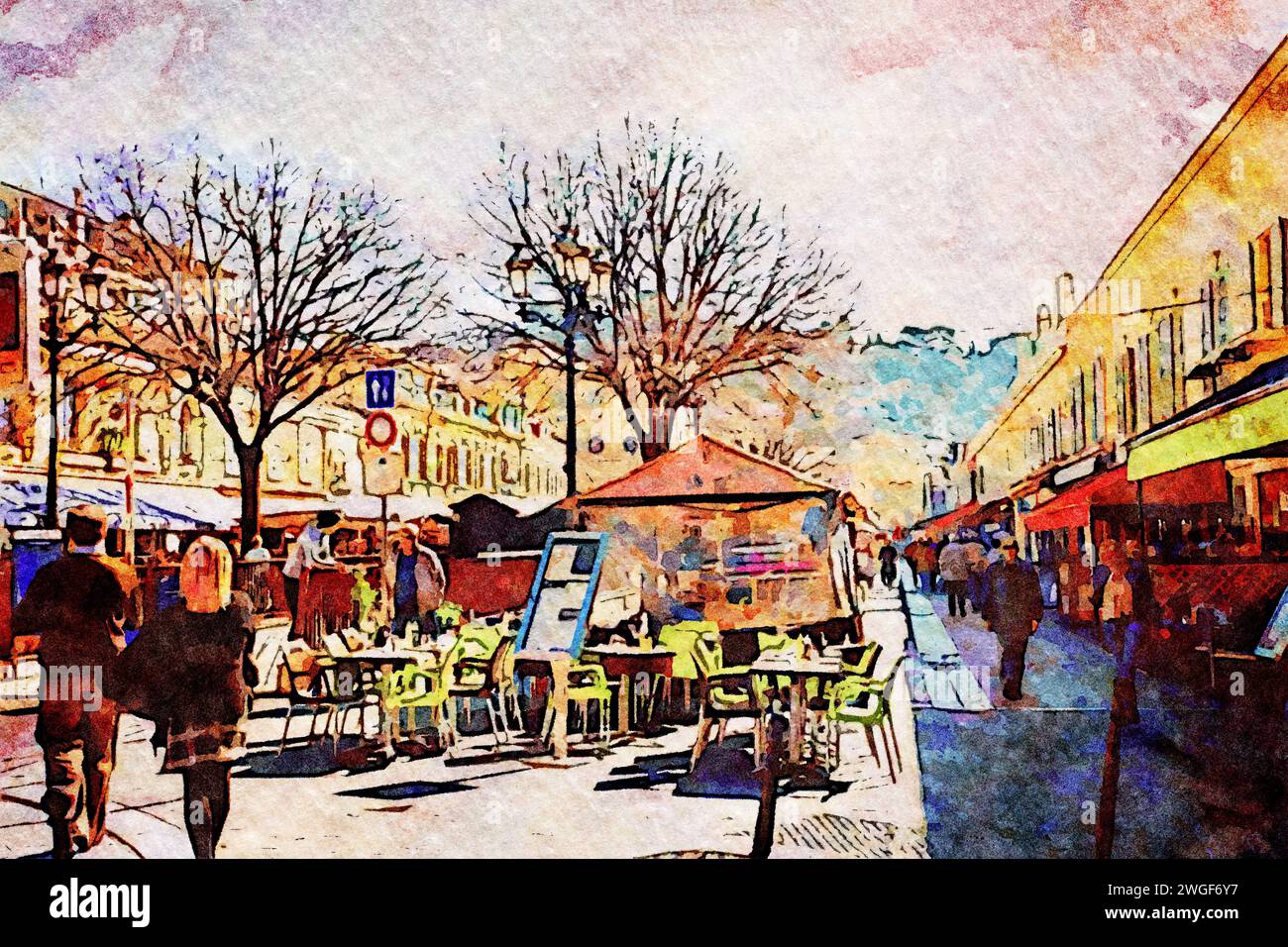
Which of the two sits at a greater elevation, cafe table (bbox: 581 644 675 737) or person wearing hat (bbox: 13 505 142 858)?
person wearing hat (bbox: 13 505 142 858)

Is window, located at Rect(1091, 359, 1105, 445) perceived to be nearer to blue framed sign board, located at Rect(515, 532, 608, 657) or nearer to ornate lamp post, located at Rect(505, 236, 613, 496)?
ornate lamp post, located at Rect(505, 236, 613, 496)

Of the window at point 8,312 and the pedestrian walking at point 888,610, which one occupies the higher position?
the window at point 8,312

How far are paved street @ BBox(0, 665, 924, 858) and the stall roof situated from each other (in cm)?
238

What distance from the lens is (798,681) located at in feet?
22.9

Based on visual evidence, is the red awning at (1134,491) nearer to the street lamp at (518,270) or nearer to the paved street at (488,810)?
the paved street at (488,810)

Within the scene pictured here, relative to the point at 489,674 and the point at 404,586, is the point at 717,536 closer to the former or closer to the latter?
the point at 489,674

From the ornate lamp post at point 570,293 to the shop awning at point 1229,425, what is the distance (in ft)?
17.6

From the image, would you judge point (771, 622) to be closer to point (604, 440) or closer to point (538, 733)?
point (538, 733)

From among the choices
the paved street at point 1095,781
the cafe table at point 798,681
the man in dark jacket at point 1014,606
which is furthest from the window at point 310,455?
the man in dark jacket at point 1014,606

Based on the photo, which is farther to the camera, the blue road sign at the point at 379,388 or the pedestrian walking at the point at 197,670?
the blue road sign at the point at 379,388

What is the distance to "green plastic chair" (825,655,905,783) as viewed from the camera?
7000 mm

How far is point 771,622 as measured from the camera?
9172 mm

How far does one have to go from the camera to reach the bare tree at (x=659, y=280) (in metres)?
7.97

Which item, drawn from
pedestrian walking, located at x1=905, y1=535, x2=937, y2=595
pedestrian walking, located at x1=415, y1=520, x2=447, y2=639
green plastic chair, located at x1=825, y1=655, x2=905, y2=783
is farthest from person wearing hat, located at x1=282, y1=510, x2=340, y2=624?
pedestrian walking, located at x1=905, y1=535, x2=937, y2=595
